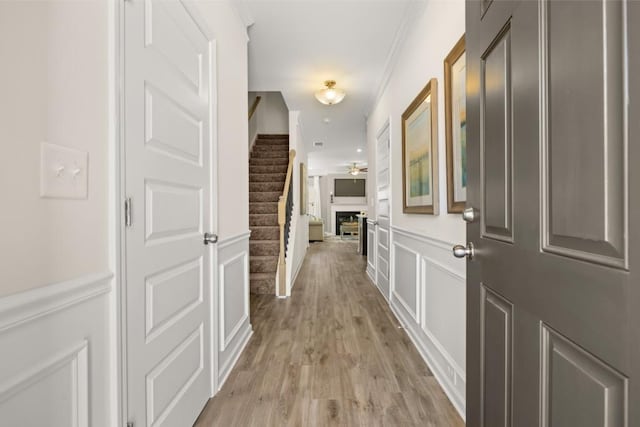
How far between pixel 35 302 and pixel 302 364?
169 centimetres

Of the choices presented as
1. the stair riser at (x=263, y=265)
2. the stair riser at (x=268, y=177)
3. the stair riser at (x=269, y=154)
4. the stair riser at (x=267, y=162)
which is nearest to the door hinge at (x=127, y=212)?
the stair riser at (x=263, y=265)

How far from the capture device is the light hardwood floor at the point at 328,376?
5.11 ft

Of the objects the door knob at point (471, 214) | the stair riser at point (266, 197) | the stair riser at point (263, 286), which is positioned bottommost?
the stair riser at point (263, 286)

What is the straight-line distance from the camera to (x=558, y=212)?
0.59 metres

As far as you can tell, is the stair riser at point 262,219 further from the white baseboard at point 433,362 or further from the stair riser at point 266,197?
the white baseboard at point 433,362

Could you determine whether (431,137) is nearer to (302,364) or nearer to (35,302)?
(302,364)

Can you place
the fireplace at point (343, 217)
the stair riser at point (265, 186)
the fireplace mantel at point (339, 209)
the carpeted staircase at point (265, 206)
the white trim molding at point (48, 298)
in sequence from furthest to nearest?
the fireplace mantel at point (339, 209), the fireplace at point (343, 217), the stair riser at point (265, 186), the carpeted staircase at point (265, 206), the white trim molding at point (48, 298)

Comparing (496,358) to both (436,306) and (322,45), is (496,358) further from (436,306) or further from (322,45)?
(322,45)

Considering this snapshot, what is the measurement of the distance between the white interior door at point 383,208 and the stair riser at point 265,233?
4.50 feet

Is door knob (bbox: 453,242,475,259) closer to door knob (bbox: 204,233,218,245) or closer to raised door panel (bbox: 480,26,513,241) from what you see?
raised door panel (bbox: 480,26,513,241)

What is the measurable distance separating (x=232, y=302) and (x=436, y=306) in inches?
52.6

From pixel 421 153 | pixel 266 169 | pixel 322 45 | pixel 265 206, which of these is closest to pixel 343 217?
pixel 266 169

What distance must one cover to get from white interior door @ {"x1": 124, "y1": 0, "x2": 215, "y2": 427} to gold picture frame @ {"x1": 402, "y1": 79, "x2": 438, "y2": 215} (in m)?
1.35

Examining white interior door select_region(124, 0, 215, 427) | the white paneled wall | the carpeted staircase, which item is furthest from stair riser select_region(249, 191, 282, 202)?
white interior door select_region(124, 0, 215, 427)
